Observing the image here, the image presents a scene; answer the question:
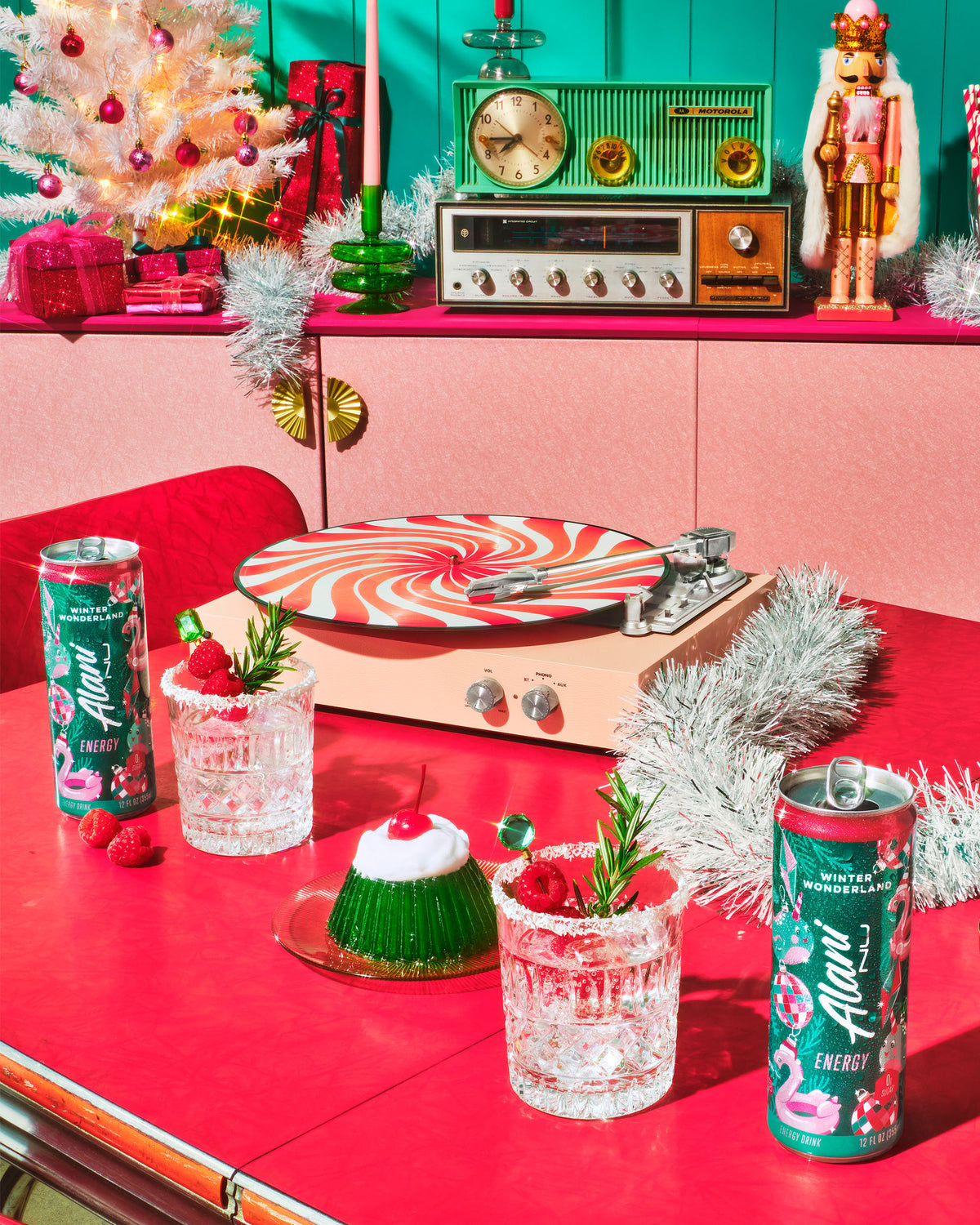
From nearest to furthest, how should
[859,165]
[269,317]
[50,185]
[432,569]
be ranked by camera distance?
[432,569] < [859,165] < [269,317] < [50,185]

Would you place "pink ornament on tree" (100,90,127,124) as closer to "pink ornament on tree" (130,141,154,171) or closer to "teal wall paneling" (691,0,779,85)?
"pink ornament on tree" (130,141,154,171)

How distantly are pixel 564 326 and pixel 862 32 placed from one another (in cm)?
49

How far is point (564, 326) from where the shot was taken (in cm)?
167

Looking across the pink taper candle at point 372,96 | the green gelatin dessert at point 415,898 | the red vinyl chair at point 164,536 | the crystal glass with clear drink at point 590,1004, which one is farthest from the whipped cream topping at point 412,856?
the pink taper candle at point 372,96

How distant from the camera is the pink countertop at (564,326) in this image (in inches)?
62.4

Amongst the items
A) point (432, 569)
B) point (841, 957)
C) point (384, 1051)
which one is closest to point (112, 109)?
point (432, 569)

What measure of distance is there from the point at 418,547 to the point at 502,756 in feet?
0.95

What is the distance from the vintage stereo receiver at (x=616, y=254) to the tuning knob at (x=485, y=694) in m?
0.87

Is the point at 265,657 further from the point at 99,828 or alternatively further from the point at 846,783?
the point at 846,783

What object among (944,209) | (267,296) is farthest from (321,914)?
(944,209)

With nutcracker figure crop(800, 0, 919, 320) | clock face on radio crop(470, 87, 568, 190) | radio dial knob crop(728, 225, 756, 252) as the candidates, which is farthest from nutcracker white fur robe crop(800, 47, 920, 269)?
clock face on radio crop(470, 87, 568, 190)

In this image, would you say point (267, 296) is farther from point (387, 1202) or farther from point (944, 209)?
point (387, 1202)

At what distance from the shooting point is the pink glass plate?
26.5 inches

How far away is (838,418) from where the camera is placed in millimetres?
1614
